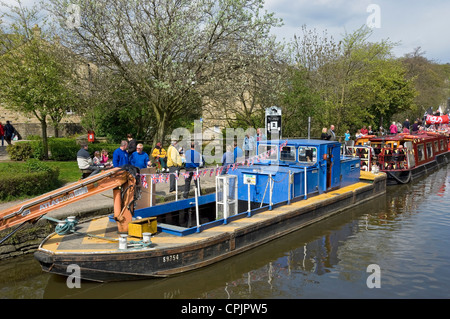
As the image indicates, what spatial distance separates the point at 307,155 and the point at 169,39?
293 inches

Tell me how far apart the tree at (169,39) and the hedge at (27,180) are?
5599mm

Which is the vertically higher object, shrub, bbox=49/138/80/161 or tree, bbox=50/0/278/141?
tree, bbox=50/0/278/141

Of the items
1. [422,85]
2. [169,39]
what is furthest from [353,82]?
[422,85]

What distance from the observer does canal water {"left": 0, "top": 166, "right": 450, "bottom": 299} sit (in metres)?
7.57

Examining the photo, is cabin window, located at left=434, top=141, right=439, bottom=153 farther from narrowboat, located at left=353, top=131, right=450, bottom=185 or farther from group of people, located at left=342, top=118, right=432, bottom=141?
narrowboat, located at left=353, top=131, right=450, bottom=185

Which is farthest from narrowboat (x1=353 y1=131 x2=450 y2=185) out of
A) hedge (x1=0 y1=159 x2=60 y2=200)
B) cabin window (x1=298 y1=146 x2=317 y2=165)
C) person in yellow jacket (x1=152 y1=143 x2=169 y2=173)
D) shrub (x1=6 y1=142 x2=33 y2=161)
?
shrub (x1=6 y1=142 x2=33 y2=161)

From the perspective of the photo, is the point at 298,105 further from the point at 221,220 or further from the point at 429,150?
the point at 221,220

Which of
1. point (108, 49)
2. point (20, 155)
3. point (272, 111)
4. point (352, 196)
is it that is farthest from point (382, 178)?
point (20, 155)

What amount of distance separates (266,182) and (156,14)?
9.20 metres

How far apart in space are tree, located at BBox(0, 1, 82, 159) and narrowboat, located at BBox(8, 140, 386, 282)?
31.8 feet

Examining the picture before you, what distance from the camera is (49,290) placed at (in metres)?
7.64

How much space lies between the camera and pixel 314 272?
8.68 meters

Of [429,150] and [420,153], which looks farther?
[429,150]

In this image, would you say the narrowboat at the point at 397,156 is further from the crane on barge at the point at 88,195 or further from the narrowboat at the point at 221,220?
the crane on barge at the point at 88,195
